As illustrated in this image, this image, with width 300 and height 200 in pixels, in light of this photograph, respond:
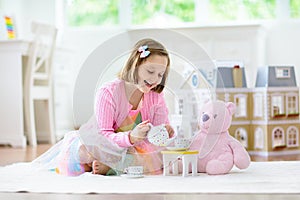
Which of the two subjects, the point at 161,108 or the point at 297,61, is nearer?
the point at 161,108

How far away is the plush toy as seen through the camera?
5.66ft

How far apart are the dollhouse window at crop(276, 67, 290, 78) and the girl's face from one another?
1.16 m

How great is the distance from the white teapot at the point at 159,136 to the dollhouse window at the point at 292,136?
119 centimetres

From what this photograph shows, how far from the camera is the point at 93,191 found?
1.37 metres

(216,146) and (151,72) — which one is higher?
(151,72)

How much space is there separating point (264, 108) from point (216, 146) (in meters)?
0.96

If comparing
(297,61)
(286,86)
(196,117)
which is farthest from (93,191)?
(297,61)

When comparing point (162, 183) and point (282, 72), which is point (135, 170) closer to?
point (162, 183)

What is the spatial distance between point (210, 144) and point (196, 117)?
20 centimetres

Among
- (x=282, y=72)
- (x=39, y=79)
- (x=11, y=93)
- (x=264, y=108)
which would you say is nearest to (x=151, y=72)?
(x=264, y=108)

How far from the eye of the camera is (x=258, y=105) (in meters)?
2.67

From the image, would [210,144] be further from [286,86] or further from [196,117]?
[286,86]

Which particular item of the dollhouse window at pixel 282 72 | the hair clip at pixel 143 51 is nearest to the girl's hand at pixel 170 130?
the hair clip at pixel 143 51

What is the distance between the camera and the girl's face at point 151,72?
166 centimetres
